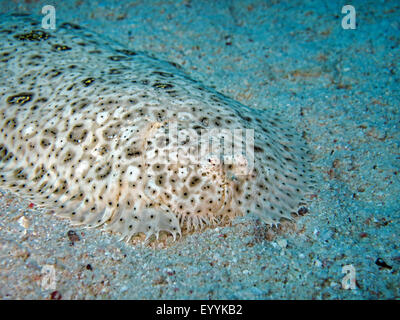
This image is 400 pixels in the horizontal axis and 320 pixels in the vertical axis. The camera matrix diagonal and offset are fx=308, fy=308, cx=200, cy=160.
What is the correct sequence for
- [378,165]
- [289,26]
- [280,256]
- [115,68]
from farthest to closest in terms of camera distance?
[289,26] → [115,68] → [378,165] → [280,256]

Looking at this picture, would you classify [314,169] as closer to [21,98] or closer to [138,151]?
[138,151]

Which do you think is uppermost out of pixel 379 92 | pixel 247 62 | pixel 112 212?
pixel 247 62

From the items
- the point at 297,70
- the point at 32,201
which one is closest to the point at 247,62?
the point at 297,70

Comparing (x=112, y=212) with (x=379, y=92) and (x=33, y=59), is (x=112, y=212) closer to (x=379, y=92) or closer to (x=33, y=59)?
(x=33, y=59)

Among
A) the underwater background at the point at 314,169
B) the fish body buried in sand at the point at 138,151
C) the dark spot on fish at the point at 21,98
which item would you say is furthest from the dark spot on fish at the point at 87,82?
the underwater background at the point at 314,169

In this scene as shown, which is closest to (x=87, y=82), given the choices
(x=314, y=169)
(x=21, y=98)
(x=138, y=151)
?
(x=21, y=98)

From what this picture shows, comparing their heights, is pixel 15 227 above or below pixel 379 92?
below
